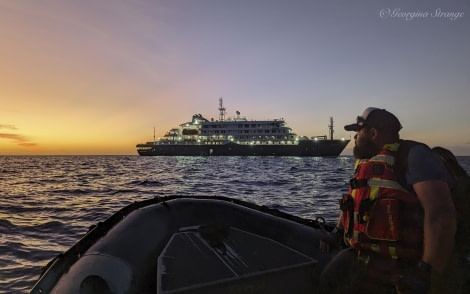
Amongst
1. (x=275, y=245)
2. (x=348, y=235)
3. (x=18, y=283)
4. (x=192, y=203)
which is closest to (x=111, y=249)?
(x=192, y=203)

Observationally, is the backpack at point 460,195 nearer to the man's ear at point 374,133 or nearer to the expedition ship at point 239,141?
the man's ear at point 374,133

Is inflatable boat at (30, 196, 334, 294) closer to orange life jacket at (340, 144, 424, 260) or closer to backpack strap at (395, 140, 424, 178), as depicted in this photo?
orange life jacket at (340, 144, 424, 260)

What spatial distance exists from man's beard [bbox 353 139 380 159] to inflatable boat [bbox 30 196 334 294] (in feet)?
3.84

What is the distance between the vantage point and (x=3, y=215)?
877 cm

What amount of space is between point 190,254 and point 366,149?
175cm

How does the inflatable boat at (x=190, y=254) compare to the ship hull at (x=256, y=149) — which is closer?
the inflatable boat at (x=190, y=254)

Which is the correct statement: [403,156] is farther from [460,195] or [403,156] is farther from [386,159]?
[460,195]

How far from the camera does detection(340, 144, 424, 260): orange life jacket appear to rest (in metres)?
1.77

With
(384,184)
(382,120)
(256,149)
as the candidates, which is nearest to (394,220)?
(384,184)

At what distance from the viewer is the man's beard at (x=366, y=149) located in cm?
202

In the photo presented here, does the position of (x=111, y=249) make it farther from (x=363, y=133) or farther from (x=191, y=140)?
(x=191, y=140)

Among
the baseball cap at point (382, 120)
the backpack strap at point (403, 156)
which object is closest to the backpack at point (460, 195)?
the backpack strap at point (403, 156)

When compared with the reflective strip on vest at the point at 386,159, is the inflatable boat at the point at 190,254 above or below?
below

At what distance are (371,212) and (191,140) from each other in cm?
8702
